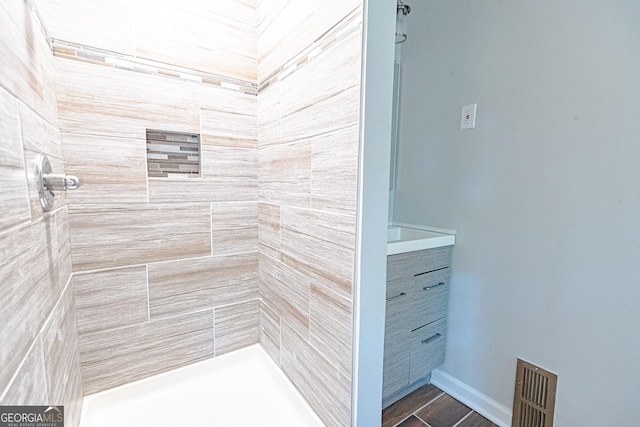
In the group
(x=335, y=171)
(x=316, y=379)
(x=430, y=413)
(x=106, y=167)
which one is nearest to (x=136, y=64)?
(x=106, y=167)

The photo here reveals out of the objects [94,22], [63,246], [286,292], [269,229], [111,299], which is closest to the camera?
[63,246]

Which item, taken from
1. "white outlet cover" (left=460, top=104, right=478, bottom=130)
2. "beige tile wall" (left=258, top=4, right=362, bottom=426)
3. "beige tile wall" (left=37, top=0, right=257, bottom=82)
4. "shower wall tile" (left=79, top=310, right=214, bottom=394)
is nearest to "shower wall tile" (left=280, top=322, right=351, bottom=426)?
"beige tile wall" (left=258, top=4, right=362, bottom=426)

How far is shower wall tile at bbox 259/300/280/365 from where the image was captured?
1.45m

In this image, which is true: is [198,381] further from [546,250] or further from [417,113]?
[417,113]

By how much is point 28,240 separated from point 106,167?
24.5 inches

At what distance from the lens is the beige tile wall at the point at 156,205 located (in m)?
1.15

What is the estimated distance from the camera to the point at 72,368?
1.03 meters

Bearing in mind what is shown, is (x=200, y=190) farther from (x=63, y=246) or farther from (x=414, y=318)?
(x=414, y=318)

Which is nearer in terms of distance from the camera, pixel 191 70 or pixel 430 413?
pixel 191 70

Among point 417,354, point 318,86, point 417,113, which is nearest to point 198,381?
point 417,354

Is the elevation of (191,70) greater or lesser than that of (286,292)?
greater

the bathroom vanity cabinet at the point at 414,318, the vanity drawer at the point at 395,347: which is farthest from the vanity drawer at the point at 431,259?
the vanity drawer at the point at 395,347

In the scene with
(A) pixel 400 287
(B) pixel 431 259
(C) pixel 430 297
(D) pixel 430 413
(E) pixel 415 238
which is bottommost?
(D) pixel 430 413
